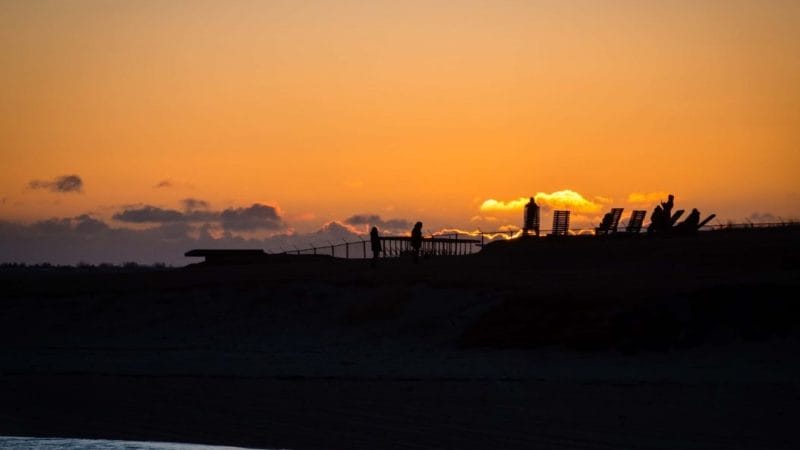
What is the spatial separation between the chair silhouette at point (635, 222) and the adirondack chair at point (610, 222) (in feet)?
2.09

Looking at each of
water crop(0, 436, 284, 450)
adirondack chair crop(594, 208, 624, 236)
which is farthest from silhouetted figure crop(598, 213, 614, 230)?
water crop(0, 436, 284, 450)

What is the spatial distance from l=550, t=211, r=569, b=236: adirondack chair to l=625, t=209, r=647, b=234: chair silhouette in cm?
277

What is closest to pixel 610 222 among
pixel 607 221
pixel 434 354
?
pixel 607 221

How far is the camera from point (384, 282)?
114ft

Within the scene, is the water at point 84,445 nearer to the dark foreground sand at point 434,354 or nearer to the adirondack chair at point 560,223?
the dark foreground sand at point 434,354

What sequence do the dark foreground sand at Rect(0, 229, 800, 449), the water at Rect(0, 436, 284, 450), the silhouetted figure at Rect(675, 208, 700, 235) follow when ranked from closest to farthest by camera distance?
the water at Rect(0, 436, 284, 450) < the dark foreground sand at Rect(0, 229, 800, 449) < the silhouetted figure at Rect(675, 208, 700, 235)

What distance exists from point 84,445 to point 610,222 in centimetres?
3437

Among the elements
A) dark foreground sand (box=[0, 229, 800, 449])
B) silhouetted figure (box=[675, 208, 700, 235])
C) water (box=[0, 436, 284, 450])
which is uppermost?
silhouetted figure (box=[675, 208, 700, 235])

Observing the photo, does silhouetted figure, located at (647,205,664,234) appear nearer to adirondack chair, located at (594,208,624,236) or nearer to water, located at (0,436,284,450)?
adirondack chair, located at (594,208,624,236)

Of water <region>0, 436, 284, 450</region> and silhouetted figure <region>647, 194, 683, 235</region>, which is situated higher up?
silhouetted figure <region>647, 194, 683, 235</region>

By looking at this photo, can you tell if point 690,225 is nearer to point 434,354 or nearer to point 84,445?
point 434,354

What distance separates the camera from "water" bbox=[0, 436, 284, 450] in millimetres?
16234

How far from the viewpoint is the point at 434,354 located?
26.8 meters

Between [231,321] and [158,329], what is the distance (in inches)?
84.1
